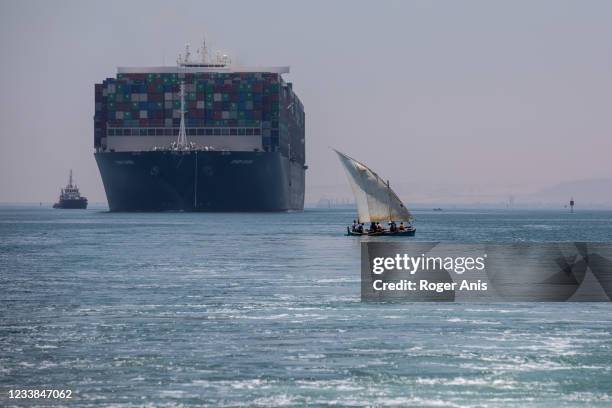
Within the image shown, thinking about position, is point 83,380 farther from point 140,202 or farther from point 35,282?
point 140,202

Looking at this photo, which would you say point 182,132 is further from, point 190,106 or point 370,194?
point 370,194

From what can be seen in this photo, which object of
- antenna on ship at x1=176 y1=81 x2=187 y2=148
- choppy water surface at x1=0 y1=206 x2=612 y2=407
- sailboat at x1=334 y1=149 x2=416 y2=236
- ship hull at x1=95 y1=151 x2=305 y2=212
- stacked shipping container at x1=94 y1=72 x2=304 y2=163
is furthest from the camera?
stacked shipping container at x1=94 y1=72 x2=304 y2=163

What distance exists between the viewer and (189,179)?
176m

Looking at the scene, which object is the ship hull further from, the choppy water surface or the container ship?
the choppy water surface

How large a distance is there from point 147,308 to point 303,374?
14.5 meters

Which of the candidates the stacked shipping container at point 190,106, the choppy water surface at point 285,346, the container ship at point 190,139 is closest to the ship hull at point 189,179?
the container ship at point 190,139

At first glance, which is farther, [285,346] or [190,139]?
[190,139]

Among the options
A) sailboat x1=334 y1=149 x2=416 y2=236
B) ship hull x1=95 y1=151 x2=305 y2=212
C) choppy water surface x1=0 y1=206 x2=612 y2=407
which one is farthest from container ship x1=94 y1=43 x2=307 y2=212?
choppy water surface x1=0 y1=206 x2=612 y2=407

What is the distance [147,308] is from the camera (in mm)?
37406

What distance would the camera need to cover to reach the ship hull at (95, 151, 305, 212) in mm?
172788

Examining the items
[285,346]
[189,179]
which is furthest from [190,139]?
[285,346]

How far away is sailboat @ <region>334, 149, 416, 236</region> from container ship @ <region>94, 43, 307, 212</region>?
78.0 m

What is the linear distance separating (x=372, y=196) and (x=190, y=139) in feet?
305

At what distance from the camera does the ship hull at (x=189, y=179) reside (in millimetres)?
172788
